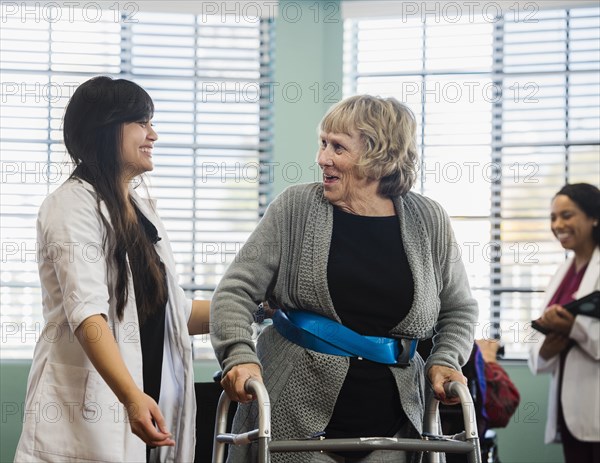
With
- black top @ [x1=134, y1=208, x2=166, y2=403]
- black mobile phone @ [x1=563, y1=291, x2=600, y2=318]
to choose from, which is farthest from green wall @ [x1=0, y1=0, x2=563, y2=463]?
black top @ [x1=134, y1=208, x2=166, y2=403]

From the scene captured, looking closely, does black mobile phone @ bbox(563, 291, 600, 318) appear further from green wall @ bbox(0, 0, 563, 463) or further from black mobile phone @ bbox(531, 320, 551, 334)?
green wall @ bbox(0, 0, 563, 463)

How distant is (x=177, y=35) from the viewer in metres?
4.80

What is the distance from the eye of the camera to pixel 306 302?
1.93 meters

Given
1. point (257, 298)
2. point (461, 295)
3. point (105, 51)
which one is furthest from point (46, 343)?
point (105, 51)

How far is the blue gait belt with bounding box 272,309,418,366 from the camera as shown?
1.92 meters

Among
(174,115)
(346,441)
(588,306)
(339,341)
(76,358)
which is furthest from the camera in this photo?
(174,115)

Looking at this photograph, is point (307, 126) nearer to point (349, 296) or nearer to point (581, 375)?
point (581, 375)

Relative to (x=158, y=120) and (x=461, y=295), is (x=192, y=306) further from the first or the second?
(x=158, y=120)

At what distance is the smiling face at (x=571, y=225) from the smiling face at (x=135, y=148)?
2.56 m

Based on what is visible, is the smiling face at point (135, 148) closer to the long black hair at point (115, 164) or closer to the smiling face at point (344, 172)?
the long black hair at point (115, 164)

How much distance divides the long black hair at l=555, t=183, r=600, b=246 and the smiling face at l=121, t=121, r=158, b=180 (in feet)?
8.49

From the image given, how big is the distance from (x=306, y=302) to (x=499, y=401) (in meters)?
2.28

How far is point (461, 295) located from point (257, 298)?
1.61 ft

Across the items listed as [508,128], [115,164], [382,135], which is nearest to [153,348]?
[115,164]
